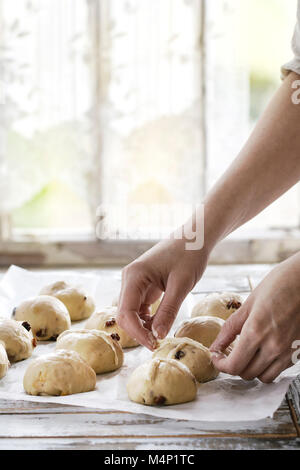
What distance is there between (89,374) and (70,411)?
0.49 ft

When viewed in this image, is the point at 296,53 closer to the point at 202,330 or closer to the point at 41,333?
the point at 202,330

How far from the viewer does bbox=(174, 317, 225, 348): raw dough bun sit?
1.42 meters

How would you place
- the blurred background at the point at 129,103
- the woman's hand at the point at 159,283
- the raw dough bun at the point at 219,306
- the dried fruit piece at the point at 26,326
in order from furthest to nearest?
the blurred background at the point at 129,103 < the raw dough bun at the point at 219,306 < the dried fruit piece at the point at 26,326 < the woman's hand at the point at 159,283

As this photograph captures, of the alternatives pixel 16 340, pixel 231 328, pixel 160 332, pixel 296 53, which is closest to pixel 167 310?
pixel 160 332

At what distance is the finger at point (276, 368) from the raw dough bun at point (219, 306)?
456mm

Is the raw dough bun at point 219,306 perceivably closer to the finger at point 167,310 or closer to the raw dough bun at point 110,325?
the raw dough bun at point 110,325

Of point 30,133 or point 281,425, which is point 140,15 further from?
point 281,425

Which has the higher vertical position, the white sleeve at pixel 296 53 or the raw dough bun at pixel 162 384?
the white sleeve at pixel 296 53

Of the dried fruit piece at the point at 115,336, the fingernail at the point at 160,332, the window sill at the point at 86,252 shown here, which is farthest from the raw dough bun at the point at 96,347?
the window sill at the point at 86,252

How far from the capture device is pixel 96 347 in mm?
1319

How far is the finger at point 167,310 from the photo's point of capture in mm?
1245

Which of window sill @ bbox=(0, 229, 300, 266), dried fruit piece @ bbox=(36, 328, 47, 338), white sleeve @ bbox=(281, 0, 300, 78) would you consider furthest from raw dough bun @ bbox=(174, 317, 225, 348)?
window sill @ bbox=(0, 229, 300, 266)

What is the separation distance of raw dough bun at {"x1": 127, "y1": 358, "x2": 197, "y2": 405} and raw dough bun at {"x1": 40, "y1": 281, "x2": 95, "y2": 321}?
1.80 feet

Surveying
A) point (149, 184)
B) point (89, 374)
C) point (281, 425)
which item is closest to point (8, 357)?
point (89, 374)
